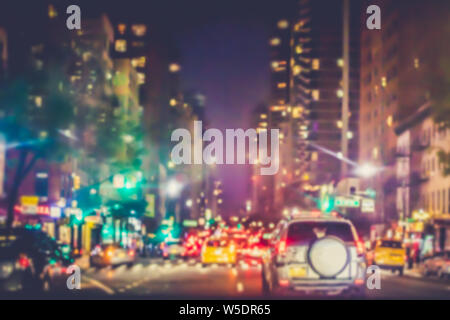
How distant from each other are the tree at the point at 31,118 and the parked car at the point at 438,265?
22.0 meters

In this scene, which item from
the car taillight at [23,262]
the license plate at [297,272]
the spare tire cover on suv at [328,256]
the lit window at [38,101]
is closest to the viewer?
the spare tire cover on suv at [328,256]

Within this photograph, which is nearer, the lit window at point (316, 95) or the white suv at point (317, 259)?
the white suv at point (317, 259)

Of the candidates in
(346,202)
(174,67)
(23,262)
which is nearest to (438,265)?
(346,202)

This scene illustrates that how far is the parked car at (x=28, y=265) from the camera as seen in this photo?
20703 mm

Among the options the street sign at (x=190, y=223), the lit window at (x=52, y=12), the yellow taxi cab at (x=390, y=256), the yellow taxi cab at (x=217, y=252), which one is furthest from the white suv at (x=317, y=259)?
the street sign at (x=190, y=223)

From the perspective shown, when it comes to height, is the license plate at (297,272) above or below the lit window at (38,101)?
below

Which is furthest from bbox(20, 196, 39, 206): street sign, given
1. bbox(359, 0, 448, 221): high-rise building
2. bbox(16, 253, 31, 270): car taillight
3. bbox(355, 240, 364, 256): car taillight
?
bbox(359, 0, 448, 221): high-rise building

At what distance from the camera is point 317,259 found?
18547 millimetres

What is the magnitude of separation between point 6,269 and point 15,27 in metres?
35.6

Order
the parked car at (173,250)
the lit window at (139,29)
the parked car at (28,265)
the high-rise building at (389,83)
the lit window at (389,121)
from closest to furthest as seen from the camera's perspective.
Result: the parked car at (28,265) < the parked car at (173,250) < the high-rise building at (389,83) < the lit window at (389,121) < the lit window at (139,29)

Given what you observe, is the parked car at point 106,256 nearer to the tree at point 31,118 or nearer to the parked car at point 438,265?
the tree at point 31,118

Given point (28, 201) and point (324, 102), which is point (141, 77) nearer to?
point (324, 102)
